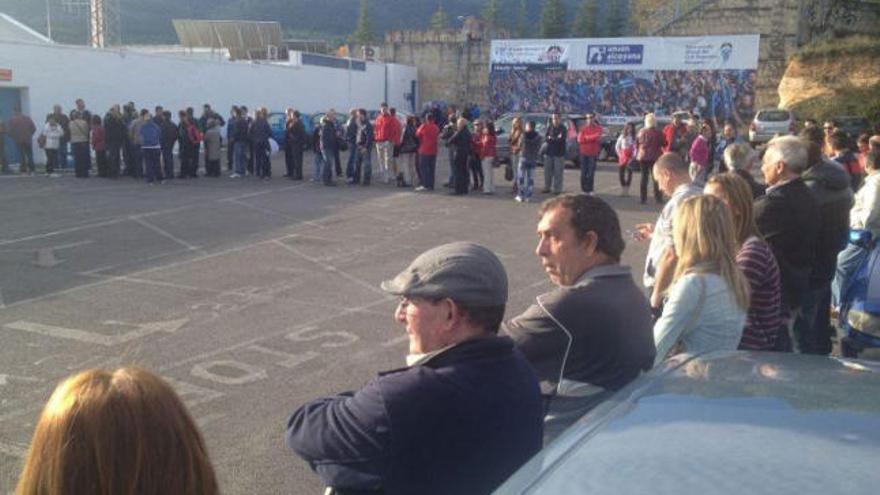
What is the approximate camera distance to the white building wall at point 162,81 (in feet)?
79.7

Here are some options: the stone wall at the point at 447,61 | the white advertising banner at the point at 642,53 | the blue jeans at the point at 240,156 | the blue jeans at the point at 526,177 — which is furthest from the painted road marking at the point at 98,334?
the stone wall at the point at 447,61

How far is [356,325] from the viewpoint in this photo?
768 cm

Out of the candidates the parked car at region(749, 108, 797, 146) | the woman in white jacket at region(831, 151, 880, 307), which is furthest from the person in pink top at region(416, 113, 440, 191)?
the parked car at region(749, 108, 797, 146)

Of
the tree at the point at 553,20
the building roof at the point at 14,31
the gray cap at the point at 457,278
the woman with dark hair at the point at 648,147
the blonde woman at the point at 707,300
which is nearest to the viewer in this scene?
the gray cap at the point at 457,278

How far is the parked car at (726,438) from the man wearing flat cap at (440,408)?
23 centimetres

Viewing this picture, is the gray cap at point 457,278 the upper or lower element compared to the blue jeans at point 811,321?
upper

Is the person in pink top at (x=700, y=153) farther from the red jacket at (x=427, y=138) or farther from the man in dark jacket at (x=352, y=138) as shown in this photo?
the man in dark jacket at (x=352, y=138)

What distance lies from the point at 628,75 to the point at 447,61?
14589 mm

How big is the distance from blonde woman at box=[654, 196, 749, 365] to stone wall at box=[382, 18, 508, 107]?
46.3m

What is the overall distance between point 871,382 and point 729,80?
38316 mm

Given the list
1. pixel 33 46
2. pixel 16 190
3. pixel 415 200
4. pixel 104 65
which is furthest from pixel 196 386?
pixel 104 65

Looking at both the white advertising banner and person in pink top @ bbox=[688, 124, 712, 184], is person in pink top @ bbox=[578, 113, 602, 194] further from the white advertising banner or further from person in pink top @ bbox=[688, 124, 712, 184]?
the white advertising banner

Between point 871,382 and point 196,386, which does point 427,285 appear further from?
point 196,386

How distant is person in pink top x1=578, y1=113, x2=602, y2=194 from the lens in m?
16.6
